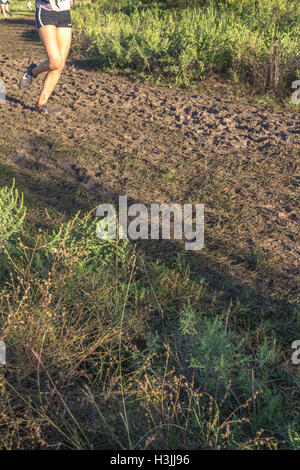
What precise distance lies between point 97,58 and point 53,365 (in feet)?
22.8

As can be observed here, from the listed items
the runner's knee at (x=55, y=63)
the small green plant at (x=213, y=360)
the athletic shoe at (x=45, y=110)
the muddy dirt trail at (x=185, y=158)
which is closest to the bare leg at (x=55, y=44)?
the runner's knee at (x=55, y=63)

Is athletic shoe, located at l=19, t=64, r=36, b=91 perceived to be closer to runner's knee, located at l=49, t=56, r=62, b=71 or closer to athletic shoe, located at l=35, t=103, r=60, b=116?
athletic shoe, located at l=35, t=103, r=60, b=116

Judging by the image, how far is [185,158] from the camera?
470 centimetres

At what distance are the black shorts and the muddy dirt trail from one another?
1125 mm

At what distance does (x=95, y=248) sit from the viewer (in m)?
2.90

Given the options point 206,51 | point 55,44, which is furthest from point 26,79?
point 206,51

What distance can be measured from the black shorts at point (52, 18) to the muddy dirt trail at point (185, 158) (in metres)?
1.13

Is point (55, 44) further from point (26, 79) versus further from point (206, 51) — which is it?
point (206, 51)

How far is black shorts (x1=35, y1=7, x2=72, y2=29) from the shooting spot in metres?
4.98

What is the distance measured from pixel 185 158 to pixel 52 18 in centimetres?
221

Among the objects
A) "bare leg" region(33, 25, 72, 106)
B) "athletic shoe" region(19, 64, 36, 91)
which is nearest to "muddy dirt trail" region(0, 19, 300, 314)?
"athletic shoe" region(19, 64, 36, 91)

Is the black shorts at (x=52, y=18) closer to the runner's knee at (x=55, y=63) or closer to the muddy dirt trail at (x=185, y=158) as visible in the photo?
the runner's knee at (x=55, y=63)

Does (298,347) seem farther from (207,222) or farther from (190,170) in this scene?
(190,170)
